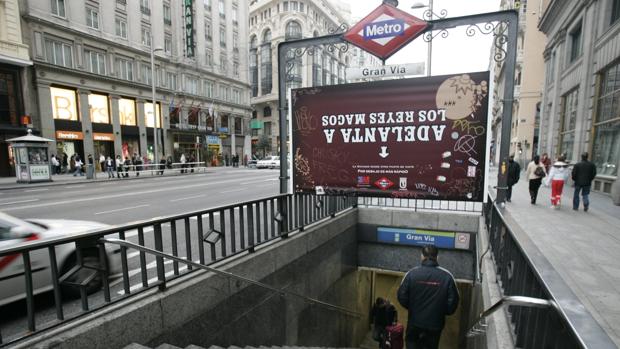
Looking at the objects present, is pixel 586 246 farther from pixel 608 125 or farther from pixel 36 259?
pixel 608 125

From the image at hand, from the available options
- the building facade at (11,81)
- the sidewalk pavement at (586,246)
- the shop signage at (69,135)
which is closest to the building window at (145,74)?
the shop signage at (69,135)

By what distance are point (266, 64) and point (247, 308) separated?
230 ft

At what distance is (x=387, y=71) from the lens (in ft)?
15.7

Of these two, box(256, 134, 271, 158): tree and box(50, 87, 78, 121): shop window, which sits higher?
box(50, 87, 78, 121): shop window

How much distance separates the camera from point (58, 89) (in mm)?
26047

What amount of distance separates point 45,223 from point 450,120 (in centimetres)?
625

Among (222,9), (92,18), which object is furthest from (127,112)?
(222,9)

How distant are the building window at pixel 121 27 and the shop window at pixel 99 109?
265 inches

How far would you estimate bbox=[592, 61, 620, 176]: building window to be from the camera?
1157cm

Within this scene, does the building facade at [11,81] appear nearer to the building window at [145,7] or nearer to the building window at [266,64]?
the building window at [145,7]

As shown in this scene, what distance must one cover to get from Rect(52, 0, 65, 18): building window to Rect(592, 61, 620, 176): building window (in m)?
37.2

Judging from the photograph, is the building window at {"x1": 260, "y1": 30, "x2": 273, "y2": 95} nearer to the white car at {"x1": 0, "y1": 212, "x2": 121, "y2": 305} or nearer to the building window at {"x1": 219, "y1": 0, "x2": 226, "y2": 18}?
the building window at {"x1": 219, "y1": 0, "x2": 226, "y2": 18}

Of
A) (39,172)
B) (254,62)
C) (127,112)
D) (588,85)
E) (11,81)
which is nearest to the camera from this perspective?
(588,85)

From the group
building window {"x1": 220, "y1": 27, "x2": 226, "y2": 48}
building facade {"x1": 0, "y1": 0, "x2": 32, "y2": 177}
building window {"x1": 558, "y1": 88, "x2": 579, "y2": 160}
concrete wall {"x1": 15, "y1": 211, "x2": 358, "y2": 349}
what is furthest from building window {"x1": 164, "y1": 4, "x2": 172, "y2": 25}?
building window {"x1": 558, "y1": 88, "x2": 579, "y2": 160}
